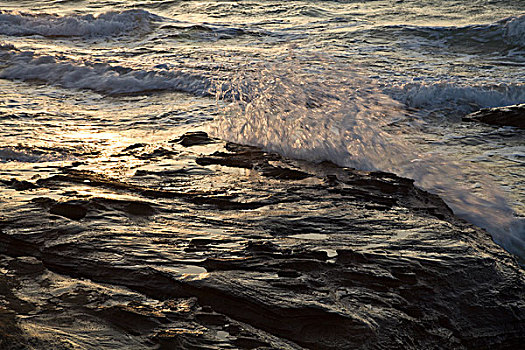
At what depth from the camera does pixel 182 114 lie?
595 centimetres

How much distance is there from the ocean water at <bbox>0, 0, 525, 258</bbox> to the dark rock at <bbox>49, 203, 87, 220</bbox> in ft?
2.65

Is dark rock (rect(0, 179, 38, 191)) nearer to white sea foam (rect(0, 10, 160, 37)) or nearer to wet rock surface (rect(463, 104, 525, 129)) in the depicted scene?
wet rock surface (rect(463, 104, 525, 129))

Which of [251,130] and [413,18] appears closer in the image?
[251,130]

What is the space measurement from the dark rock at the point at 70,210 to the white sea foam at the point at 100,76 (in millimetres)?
4079

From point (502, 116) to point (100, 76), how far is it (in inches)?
214

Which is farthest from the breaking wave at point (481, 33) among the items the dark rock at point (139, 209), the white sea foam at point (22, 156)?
the dark rock at point (139, 209)

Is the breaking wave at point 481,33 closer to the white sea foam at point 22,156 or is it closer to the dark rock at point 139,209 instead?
the white sea foam at point 22,156

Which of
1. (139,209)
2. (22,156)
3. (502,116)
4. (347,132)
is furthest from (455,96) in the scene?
(22,156)

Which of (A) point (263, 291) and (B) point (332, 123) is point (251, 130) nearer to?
(B) point (332, 123)

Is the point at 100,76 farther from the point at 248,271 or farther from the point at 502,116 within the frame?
the point at 248,271

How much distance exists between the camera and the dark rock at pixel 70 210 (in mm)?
2975

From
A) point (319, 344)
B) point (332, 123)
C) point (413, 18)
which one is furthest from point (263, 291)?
point (413, 18)

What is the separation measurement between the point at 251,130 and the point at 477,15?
30.8 ft

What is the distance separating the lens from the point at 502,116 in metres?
5.79
